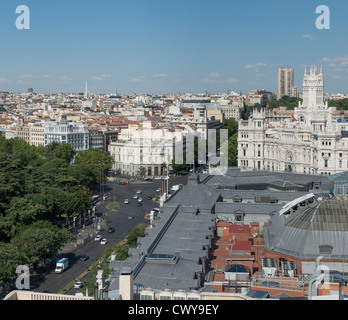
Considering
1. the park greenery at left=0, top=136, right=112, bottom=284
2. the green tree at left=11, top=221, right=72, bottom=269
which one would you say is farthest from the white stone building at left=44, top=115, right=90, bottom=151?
the green tree at left=11, top=221, right=72, bottom=269

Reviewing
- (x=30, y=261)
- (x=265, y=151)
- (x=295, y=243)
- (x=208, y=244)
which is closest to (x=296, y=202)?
(x=295, y=243)

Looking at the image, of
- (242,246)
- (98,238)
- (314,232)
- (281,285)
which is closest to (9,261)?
(242,246)

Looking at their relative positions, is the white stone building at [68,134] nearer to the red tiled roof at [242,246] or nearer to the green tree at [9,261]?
the green tree at [9,261]

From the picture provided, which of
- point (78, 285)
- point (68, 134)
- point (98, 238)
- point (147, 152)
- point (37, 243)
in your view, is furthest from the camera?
point (68, 134)

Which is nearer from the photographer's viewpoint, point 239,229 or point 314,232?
point 314,232

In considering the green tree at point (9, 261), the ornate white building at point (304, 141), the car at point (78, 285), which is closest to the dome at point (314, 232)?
the car at point (78, 285)

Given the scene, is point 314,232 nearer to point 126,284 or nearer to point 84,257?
point 126,284
